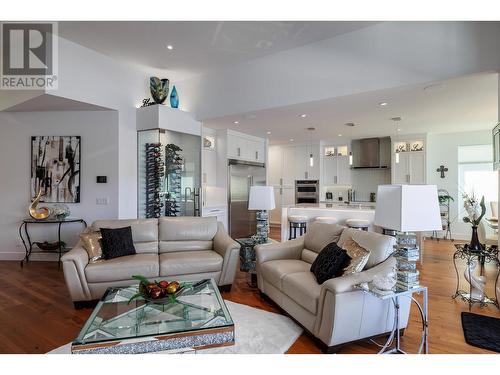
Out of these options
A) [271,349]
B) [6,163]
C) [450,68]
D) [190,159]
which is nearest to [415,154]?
[450,68]

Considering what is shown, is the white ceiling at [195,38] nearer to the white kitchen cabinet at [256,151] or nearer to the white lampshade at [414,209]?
the white kitchen cabinet at [256,151]

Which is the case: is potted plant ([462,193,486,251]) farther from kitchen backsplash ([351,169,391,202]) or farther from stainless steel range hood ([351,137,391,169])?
kitchen backsplash ([351,169,391,202])

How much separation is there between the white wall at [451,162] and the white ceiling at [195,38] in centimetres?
492

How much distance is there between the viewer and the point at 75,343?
1704 millimetres

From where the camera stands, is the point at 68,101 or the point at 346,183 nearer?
the point at 68,101

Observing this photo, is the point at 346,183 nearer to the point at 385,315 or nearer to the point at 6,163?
the point at 385,315

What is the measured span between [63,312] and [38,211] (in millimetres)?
2567

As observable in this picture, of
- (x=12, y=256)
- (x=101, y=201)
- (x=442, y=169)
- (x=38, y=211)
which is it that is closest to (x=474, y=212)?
(x=442, y=169)

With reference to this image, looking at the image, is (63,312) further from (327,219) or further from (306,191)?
(306,191)

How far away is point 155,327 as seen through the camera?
194cm

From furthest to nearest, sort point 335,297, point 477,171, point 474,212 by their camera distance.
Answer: point 477,171 < point 474,212 < point 335,297

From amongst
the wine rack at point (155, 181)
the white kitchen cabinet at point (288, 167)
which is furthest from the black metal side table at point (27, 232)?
the white kitchen cabinet at point (288, 167)

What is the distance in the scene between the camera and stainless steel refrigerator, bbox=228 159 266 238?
21.0 ft
